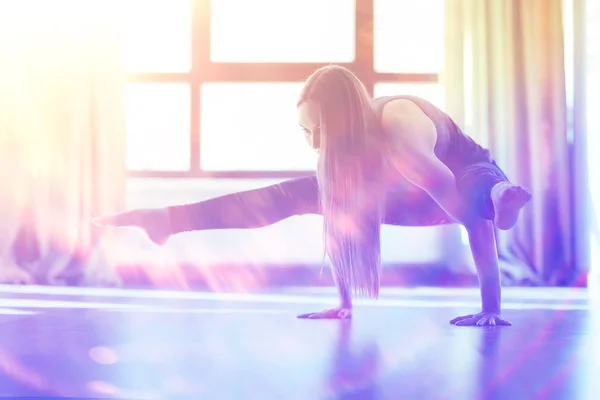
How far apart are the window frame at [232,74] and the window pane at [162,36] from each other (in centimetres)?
Result: 11

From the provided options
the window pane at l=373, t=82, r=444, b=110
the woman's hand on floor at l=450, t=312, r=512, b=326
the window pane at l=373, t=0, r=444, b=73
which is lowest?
the woman's hand on floor at l=450, t=312, r=512, b=326

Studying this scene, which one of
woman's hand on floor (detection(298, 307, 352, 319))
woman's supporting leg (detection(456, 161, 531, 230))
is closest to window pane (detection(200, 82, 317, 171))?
woman's hand on floor (detection(298, 307, 352, 319))

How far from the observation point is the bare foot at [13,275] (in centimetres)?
292

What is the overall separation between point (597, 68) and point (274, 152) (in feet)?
5.43

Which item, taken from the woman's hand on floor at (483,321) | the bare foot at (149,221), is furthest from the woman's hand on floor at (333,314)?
the bare foot at (149,221)

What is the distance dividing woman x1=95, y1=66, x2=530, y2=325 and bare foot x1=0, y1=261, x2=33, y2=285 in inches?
51.2

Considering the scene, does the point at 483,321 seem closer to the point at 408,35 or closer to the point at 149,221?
the point at 149,221

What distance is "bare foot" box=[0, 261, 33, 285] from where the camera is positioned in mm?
2916

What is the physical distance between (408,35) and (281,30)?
26.6 inches

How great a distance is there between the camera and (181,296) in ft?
8.05

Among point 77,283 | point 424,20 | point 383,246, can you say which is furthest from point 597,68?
point 77,283

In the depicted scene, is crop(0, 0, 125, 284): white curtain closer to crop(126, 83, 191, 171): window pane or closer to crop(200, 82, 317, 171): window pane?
crop(126, 83, 191, 171): window pane

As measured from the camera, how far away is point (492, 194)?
4.78 feet

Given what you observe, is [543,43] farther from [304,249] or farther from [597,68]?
[304,249]
